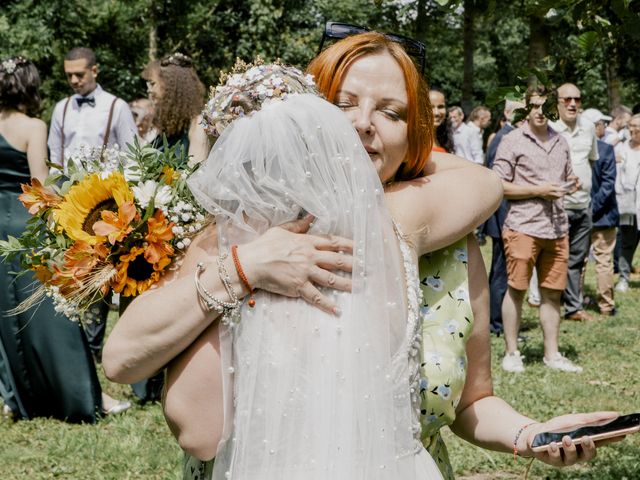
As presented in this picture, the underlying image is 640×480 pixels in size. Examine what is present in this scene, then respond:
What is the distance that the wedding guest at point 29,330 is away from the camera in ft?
17.9

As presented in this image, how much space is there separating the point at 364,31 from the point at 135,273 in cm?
80

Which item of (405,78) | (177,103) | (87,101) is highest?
(405,78)

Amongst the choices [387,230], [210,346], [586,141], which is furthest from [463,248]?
[586,141]

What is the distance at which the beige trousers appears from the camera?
31.7 ft

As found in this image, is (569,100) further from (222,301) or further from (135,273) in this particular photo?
(222,301)

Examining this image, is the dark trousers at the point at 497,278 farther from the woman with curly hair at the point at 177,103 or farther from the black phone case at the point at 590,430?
the black phone case at the point at 590,430

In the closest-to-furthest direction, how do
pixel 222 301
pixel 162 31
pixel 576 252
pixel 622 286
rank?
pixel 222 301
pixel 576 252
pixel 622 286
pixel 162 31

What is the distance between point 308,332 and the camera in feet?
5.28

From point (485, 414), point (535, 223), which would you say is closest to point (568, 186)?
point (535, 223)

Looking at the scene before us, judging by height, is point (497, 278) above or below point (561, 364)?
above

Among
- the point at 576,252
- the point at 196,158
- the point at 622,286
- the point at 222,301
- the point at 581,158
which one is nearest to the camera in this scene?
the point at 222,301

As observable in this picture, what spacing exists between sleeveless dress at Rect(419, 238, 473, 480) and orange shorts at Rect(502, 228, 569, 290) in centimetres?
495

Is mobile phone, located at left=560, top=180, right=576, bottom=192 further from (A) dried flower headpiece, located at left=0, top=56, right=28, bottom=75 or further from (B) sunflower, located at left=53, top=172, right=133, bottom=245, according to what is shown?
(B) sunflower, located at left=53, top=172, right=133, bottom=245

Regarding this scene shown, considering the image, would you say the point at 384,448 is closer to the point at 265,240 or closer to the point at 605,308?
the point at 265,240
